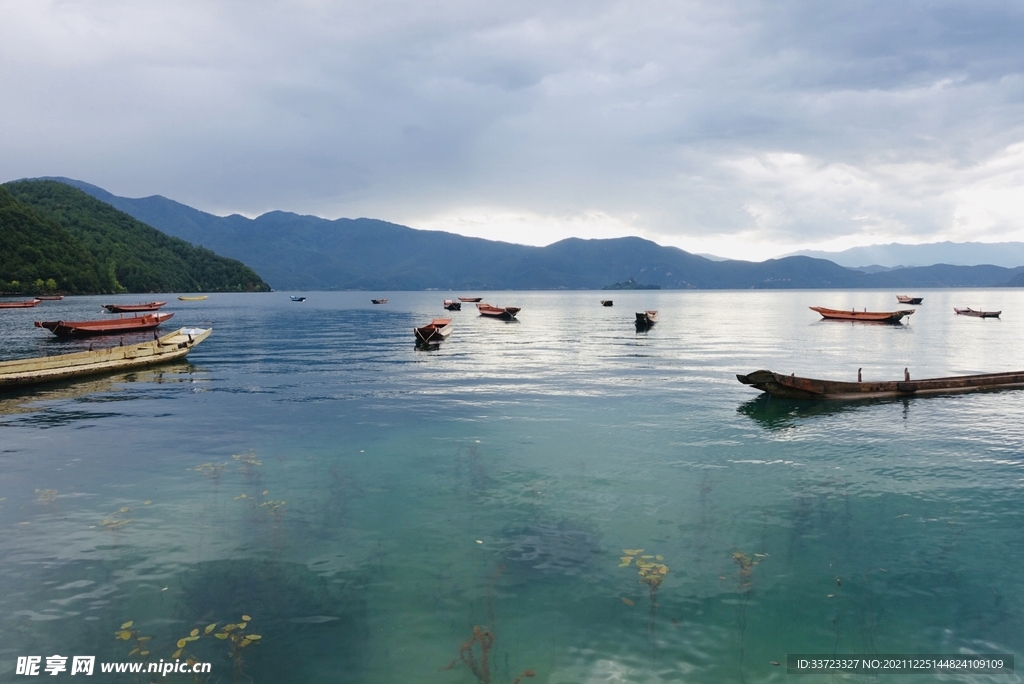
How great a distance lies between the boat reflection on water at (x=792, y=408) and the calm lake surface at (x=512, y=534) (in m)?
0.26

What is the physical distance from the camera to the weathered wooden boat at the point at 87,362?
119 feet

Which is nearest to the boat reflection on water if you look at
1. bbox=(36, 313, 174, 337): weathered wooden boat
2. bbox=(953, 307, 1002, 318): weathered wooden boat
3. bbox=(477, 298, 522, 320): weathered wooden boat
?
bbox=(36, 313, 174, 337): weathered wooden boat

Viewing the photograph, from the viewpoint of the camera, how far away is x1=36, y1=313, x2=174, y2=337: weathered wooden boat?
2640 inches

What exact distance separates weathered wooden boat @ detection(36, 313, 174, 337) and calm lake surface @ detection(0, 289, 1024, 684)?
4305 cm

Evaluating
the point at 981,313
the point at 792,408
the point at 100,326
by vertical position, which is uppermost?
the point at 981,313

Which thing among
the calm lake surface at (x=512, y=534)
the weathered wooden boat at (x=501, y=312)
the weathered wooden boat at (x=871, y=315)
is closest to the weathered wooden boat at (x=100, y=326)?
the calm lake surface at (x=512, y=534)

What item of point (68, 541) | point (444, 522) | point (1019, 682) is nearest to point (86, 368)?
point (68, 541)

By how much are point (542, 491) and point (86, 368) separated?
39136 mm

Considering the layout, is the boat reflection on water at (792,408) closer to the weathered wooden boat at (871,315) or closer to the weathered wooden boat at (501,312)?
the weathered wooden boat at (871,315)

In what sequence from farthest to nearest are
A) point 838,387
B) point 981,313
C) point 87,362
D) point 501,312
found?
point 501,312 → point 981,313 → point 87,362 → point 838,387

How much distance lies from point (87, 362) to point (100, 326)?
3817 cm

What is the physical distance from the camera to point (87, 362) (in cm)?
4134

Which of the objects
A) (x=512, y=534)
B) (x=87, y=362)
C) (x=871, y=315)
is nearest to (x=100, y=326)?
(x=87, y=362)

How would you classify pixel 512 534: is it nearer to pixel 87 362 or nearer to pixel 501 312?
pixel 87 362
